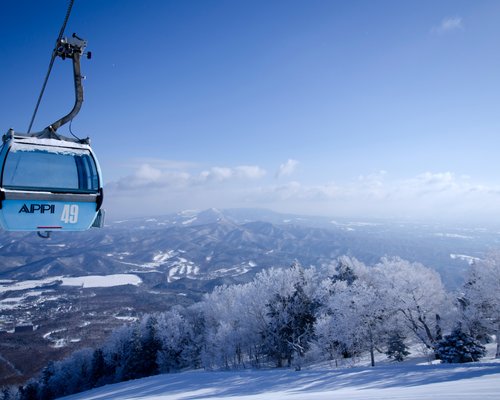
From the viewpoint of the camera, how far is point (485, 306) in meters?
27.9

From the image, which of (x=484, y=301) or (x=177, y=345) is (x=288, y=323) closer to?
(x=484, y=301)

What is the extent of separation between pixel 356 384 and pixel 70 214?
14.3 meters

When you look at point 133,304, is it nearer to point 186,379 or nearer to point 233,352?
point 233,352

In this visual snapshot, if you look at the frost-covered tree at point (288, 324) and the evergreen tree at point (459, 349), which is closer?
the evergreen tree at point (459, 349)

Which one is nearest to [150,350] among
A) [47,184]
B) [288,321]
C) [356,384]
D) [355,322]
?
[288,321]

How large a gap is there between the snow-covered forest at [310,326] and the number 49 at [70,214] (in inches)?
1026

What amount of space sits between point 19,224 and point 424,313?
1336 inches

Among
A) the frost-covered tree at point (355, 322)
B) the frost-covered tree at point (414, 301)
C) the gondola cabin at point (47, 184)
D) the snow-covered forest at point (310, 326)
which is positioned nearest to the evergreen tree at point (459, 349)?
the snow-covered forest at point (310, 326)

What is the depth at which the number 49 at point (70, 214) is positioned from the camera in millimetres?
6602

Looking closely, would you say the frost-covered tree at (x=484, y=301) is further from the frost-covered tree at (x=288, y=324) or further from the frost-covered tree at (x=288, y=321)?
the frost-covered tree at (x=288, y=324)

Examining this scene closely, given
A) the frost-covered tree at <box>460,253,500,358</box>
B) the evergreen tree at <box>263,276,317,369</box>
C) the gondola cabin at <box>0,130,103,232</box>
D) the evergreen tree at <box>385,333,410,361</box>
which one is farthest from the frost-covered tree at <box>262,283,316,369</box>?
the gondola cabin at <box>0,130,103,232</box>

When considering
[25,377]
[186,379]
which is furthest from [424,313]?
[25,377]

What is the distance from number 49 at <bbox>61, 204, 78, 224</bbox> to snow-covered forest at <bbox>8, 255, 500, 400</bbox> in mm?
26062

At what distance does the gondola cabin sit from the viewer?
19.5ft
